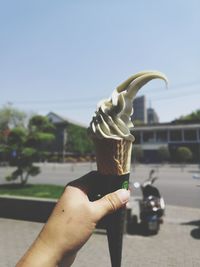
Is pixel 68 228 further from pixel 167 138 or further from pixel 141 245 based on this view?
pixel 167 138

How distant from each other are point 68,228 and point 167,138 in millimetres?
42864

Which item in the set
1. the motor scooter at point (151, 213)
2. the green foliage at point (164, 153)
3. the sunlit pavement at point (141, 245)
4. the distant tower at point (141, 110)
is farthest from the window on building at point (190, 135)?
the distant tower at point (141, 110)

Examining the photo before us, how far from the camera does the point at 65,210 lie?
207 cm

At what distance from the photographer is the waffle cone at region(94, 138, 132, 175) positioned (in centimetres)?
225

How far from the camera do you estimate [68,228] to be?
6.62 ft

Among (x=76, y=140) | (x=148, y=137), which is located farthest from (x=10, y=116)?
(x=148, y=137)

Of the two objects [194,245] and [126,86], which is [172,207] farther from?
[126,86]

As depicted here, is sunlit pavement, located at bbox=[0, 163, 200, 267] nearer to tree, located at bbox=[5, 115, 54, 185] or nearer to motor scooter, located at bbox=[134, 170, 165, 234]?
motor scooter, located at bbox=[134, 170, 165, 234]

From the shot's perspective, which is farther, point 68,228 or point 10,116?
point 10,116

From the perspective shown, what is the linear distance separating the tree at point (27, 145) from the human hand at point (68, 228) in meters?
9.92

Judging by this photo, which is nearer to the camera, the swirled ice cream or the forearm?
the forearm

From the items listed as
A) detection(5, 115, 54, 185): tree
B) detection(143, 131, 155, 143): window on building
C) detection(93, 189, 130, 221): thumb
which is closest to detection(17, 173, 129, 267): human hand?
detection(93, 189, 130, 221): thumb

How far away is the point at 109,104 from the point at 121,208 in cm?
89

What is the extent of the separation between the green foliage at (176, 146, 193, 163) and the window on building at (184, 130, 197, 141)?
3.04 meters
